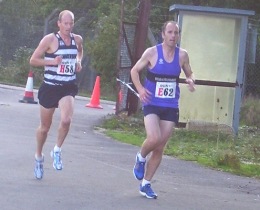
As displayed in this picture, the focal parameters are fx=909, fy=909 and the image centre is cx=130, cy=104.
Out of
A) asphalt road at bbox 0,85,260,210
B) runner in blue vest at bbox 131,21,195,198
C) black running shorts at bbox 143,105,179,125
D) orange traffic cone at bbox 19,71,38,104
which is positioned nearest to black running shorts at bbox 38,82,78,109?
asphalt road at bbox 0,85,260,210

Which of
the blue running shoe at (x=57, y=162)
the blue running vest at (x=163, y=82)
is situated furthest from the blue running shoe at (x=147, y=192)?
the blue running shoe at (x=57, y=162)

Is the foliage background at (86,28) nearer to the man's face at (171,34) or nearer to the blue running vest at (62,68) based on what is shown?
the blue running vest at (62,68)

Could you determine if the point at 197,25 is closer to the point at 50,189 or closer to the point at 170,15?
the point at 50,189

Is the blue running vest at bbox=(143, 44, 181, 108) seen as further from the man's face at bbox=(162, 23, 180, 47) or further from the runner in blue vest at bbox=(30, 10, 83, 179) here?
the runner in blue vest at bbox=(30, 10, 83, 179)

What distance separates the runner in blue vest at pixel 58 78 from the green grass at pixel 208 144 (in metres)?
3.40

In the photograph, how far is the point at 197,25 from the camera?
1767cm

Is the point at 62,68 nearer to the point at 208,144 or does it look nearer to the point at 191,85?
the point at 191,85

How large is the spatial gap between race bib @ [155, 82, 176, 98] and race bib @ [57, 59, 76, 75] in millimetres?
1165

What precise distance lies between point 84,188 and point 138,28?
34.5 ft

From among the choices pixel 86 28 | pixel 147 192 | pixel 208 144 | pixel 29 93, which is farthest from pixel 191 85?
pixel 86 28

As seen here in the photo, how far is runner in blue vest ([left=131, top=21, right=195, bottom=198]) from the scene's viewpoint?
9.04 meters

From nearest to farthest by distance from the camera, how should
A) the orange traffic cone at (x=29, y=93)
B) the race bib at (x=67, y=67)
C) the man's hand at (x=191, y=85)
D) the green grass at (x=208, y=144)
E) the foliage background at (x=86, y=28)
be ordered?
the man's hand at (x=191, y=85), the race bib at (x=67, y=67), the green grass at (x=208, y=144), the orange traffic cone at (x=29, y=93), the foliage background at (x=86, y=28)

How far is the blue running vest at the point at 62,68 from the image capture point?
970cm

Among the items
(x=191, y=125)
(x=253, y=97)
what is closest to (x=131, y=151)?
(x=191, y=125)
